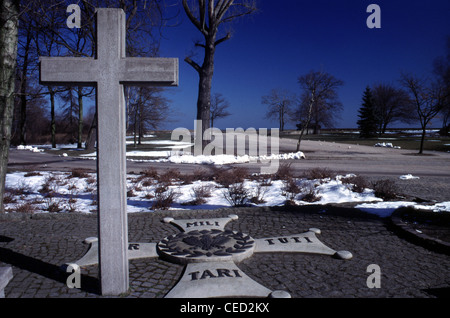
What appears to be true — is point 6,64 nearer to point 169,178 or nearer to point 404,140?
point 169,178

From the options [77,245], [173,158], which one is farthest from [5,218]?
[173,158]

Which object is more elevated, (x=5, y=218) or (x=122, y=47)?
(x=122, y=47)

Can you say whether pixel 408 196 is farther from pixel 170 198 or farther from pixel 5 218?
pixel 5 218

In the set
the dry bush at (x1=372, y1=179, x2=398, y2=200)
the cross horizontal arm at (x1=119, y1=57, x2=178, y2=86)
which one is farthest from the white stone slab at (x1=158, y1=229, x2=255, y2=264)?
the dry bush at (x1=372, y1=179, x2=398, y2=200)

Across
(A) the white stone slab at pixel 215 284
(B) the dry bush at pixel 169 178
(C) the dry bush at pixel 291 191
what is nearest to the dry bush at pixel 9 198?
(B) the dry bush at pixel 169 178

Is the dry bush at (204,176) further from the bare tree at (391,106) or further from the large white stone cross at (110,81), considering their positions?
the bare tree at (391,106)

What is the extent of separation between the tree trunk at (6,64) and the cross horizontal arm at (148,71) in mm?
4283

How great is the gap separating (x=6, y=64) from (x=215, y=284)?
5.68 metres

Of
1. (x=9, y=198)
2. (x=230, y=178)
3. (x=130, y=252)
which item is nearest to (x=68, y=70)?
(x=130, y=252)

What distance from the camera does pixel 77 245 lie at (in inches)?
181

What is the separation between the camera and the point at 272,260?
407 centimetres

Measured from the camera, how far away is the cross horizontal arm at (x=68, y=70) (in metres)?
3.04
